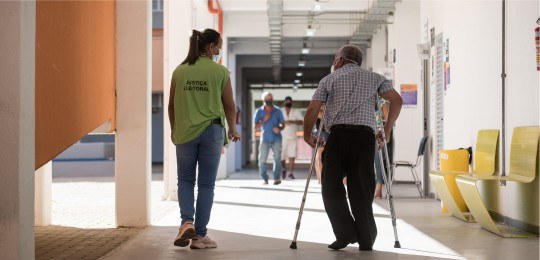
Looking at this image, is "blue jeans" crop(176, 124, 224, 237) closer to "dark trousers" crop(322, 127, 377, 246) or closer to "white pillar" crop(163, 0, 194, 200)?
"dark trousers" crop(322, 127, 377, 246)

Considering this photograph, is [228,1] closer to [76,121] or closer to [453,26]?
[453,26]

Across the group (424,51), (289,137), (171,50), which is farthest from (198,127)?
(289,137)

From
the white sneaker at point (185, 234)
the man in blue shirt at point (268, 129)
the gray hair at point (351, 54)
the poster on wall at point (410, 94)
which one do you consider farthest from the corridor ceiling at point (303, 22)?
the white sneaker at point (185, 234)

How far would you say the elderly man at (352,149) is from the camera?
551cm

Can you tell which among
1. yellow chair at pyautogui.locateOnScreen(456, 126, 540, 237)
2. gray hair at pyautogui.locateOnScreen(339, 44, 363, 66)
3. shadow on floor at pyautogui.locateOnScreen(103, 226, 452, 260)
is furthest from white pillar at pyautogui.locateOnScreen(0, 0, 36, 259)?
yellow chair at pyautogui.locateOnScreen(456, 126, 540, 237)

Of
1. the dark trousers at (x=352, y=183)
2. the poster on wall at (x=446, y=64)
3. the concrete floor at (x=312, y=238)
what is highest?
the poster on wall at (x=446, y=64)

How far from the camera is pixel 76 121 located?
595 centimetres

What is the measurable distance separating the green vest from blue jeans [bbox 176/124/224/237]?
6 cm

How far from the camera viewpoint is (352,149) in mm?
5551

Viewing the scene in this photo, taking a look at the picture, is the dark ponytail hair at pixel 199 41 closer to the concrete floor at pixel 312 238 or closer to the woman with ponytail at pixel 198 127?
the woman with ponytail at pixel 198 127

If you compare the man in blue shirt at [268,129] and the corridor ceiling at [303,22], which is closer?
the man in blue shirt at [268,129]

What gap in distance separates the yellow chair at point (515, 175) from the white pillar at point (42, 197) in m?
3.61

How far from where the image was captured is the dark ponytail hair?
5664 mm

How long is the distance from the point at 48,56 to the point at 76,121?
0.85 metres
